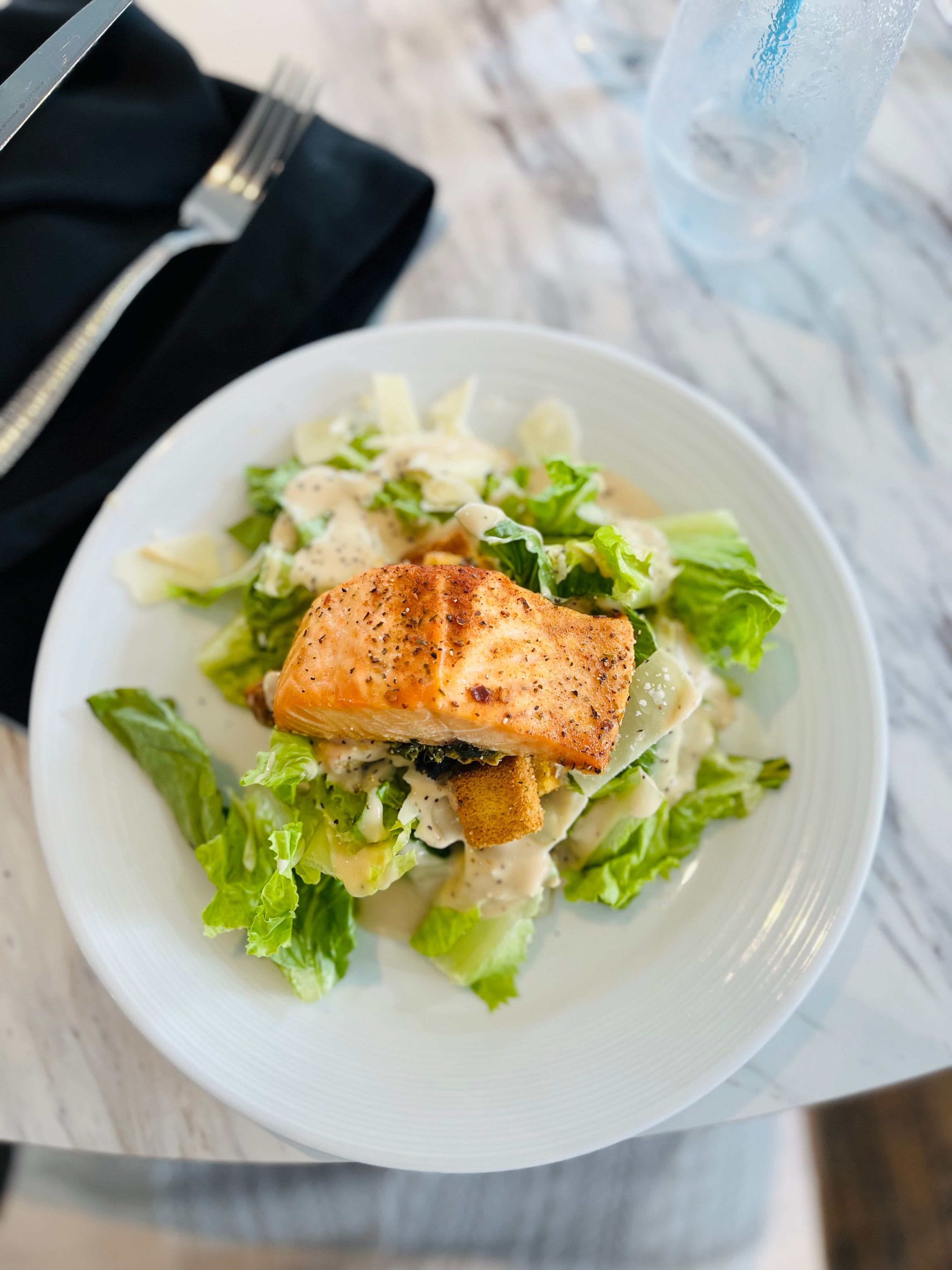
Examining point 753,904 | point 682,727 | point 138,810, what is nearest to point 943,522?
point 682,727

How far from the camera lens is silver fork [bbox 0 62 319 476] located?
2.67 meters

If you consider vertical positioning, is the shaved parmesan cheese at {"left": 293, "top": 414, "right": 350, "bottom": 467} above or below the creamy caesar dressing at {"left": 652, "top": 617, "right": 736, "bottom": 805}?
above

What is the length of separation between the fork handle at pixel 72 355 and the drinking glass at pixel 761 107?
53.2 inches

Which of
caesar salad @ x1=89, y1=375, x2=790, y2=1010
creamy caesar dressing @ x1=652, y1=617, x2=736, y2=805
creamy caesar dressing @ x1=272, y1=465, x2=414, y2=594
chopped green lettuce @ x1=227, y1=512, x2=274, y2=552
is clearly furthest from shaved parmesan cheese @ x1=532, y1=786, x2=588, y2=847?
chopped green lettuce @ x1=227, y1=512, x2=274, y2=552

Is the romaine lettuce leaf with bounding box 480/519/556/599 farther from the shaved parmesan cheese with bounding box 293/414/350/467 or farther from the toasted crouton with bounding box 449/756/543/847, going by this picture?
the shaved parmesan cheese with bounding box 293/414/350/467

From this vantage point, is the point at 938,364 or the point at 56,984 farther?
the point at 938,364

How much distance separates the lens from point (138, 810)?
220 centimetres

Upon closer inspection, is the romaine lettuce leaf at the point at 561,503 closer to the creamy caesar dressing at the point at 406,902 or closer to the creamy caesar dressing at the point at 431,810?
the creamy caesar dressing at the point at 431,810

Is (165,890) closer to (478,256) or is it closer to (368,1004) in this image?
(368,1004)

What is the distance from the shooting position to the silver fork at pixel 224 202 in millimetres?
2674

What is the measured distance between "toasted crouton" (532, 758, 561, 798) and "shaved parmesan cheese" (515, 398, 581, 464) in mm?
835

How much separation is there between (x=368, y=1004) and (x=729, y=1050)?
784mm

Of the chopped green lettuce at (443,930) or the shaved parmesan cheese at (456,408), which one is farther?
the shaved parmesan cheese at (456,408)

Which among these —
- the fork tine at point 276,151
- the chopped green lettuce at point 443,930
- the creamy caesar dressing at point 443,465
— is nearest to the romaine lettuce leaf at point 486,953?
the chopped green lettuce at point 443,930
